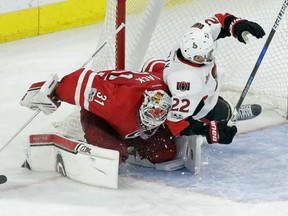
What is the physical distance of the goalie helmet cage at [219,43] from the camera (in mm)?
4113

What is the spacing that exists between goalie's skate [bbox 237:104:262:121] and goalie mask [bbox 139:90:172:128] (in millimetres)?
839

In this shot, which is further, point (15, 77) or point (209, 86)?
point (15, 77)

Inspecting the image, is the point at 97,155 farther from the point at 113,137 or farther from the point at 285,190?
the point at 285,190

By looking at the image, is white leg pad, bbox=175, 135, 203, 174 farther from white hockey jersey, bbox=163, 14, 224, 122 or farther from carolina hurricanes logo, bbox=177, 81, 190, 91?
carolina hurricanes logo, bbox=177, 81, 190, 91

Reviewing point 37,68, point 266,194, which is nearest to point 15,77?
point 37,68

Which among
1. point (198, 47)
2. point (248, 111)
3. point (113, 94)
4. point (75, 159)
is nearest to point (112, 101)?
point (113, 94)

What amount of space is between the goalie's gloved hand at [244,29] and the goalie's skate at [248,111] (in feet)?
2.17

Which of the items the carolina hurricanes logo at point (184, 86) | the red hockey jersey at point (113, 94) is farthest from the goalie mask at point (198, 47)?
the red hockey jersey at point (113, 94)

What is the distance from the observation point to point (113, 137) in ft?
12.1

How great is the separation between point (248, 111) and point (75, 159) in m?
1.12

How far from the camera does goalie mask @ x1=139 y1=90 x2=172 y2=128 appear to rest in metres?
3.49

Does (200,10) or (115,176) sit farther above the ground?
(200,10)

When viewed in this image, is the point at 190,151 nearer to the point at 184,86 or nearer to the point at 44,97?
the point at 184,86

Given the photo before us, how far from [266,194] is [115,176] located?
0.62 metres
